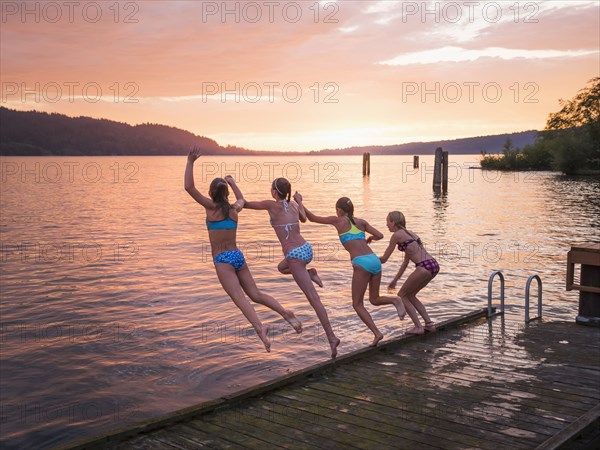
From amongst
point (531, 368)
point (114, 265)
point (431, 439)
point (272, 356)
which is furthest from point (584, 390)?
point (114, 265)

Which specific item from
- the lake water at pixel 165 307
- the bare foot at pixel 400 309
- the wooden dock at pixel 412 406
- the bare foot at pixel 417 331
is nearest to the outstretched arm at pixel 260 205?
the wooden dock at pixel 412 406

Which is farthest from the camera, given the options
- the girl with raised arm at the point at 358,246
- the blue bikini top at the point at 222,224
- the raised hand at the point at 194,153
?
the girl with raised arm at the point at 358,246

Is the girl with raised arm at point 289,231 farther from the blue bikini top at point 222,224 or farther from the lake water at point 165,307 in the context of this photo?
the lake water at point 165,307

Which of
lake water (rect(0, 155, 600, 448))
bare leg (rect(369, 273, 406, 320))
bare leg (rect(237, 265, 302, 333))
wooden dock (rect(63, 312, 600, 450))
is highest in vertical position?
bare leg (rect(237, 265, 302, 333))

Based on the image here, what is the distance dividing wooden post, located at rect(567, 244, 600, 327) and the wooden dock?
A: 1625mm

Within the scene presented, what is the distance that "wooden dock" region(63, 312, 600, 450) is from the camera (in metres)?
7.26

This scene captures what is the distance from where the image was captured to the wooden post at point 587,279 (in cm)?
1242

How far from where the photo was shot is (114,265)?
2900cm

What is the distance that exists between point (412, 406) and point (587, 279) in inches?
249

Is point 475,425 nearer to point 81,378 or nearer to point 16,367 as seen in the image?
point 81,378

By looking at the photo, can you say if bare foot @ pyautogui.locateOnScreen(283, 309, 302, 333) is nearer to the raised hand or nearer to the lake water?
the raised hand

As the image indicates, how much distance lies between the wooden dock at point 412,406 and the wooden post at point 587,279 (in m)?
1.63

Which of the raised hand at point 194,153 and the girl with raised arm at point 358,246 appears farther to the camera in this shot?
the girl with raised arm at point 358,246

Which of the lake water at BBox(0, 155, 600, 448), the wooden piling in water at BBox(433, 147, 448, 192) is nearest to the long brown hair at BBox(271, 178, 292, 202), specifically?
the lake water at BBox(0, 155, 600, 448)
